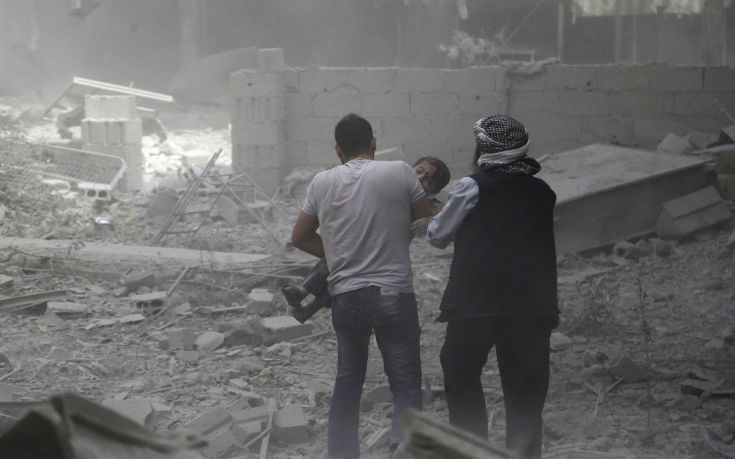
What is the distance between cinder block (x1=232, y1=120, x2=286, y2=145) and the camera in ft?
38.9

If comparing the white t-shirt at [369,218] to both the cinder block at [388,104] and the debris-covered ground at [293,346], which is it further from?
the cinder block at [388,104]

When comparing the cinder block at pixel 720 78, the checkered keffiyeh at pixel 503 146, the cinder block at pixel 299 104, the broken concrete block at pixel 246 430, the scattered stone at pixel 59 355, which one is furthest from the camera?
the cinder block at pixel 299 104

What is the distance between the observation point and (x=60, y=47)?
69.6 feet

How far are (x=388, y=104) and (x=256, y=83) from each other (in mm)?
1657

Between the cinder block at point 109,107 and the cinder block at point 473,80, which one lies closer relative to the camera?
the cinder block at point 473,80

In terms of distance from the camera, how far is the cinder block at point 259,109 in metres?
11.8

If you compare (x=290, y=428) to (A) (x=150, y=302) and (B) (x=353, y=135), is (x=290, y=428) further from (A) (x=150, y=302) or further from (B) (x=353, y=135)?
(A) (x=150, y=302)

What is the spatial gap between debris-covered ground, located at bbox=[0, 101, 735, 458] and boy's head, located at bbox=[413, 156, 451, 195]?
1348 millimetres

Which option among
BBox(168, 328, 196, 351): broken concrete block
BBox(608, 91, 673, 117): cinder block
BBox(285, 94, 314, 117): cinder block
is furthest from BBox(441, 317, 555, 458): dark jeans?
BBox(285, 94, 314, 117): cinder block

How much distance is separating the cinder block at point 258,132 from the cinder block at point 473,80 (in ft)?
7.10

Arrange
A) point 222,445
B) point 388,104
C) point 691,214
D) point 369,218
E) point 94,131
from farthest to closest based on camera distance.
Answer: point 94,131 → point 388,104 → point 691,214 → point 222,445 → point 369,218

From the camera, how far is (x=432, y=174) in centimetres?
425

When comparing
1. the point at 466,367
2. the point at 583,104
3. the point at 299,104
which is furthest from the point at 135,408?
the point at 583,104

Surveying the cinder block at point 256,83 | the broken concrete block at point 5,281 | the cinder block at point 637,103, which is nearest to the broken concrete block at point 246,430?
the broken concrete block at point 5,281
